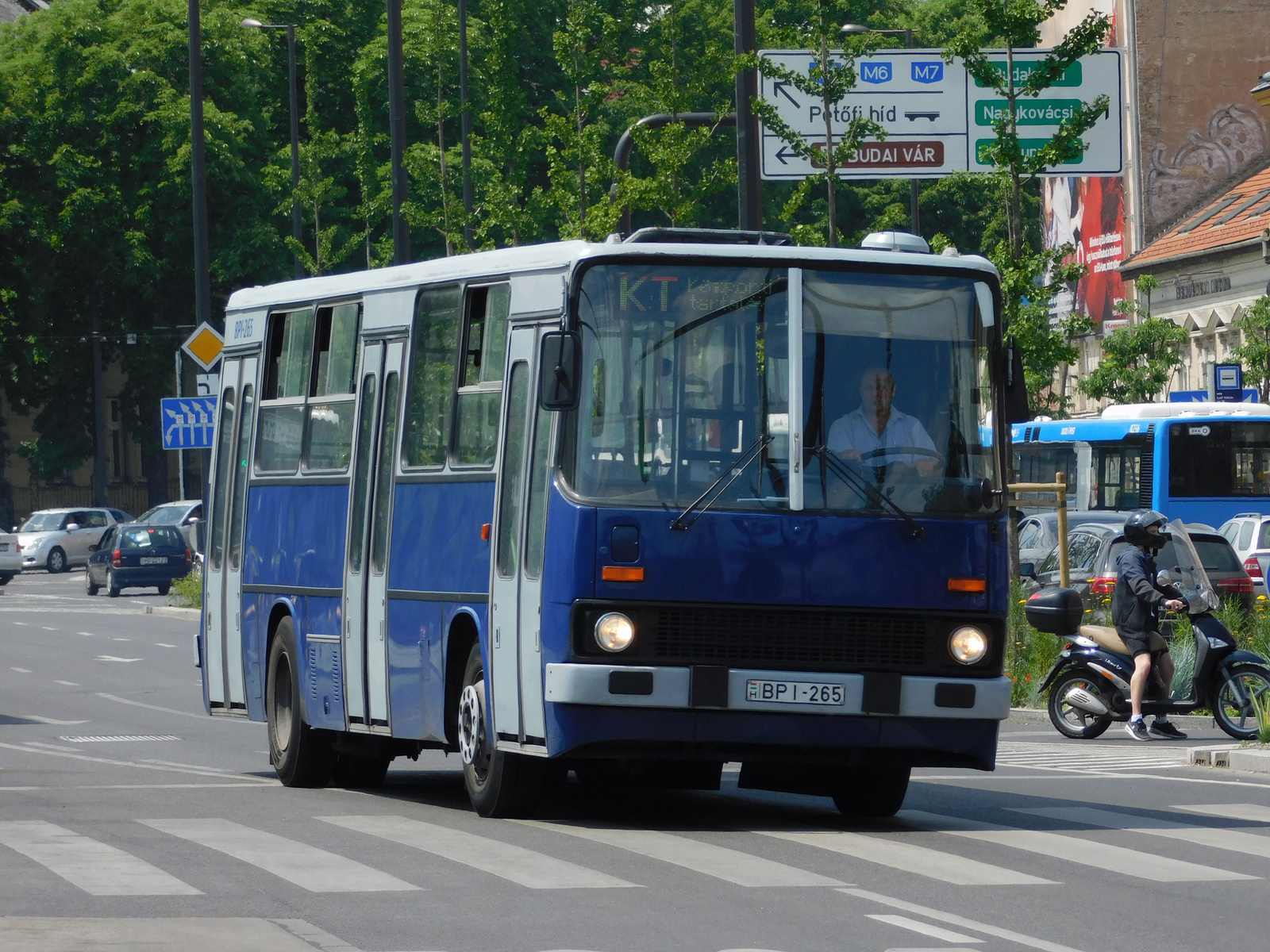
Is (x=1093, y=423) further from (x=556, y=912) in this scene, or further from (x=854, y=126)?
(x=556, y=912)

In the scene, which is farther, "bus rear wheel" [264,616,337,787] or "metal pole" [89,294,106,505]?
"metal pole" [89,294,106,505]

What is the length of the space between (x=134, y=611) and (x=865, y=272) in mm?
32759

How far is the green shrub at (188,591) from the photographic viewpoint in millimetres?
42219

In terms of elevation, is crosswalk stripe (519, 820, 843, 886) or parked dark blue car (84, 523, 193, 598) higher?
parked dark blue car (84, 523, 193, 598)

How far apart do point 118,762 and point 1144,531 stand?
7.70 meters

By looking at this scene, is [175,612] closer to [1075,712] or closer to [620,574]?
[1075,712]

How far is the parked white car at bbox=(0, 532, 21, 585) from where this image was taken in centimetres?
5441

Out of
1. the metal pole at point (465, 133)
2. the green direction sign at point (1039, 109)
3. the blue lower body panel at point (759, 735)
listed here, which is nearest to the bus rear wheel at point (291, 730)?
the blue lower body panel at point (759, 735)

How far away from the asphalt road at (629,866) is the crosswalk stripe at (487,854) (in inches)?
0.9

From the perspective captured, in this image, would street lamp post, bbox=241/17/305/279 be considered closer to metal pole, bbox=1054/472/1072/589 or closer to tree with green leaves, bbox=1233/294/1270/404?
tree with green leaves, bbox=1233/294/1270/404

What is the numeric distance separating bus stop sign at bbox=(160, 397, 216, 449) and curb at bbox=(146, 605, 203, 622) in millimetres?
4407

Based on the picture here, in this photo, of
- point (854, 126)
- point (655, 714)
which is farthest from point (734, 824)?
point (854, 126)

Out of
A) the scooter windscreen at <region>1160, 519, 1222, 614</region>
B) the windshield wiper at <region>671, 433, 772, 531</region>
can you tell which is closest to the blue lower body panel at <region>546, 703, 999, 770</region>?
the windshield wiper at <region>671, 433, 772, 531</region>

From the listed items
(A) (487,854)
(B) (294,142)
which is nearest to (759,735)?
(A) (487,854)
